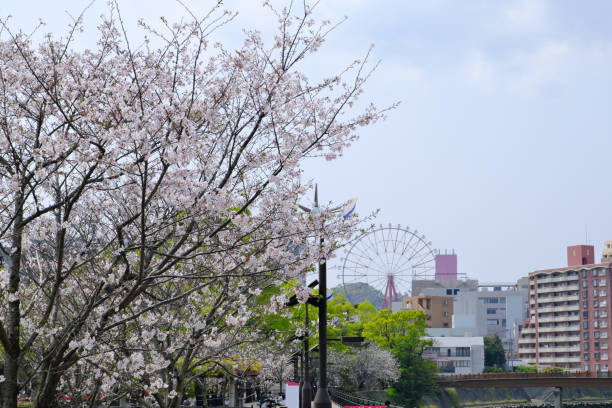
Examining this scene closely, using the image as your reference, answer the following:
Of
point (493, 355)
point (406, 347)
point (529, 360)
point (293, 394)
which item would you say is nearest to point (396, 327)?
point (406, 347)

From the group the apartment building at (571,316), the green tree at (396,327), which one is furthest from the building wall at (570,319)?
the green tree at (396,327)

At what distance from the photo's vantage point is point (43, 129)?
30.6ft

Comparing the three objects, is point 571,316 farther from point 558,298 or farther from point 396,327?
point 396,327

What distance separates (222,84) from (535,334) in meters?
126

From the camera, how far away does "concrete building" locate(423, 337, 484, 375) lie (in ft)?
353

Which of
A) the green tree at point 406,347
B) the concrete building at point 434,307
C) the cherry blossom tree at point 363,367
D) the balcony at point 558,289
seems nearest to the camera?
the cherry blossom tree at point 363,367

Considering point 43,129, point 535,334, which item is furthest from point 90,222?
point 535,334

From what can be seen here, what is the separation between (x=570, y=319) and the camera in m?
120

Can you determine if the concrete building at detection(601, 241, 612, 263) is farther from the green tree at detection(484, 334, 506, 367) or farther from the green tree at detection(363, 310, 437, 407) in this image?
the green tree at detection(363, 310, 437, 407)

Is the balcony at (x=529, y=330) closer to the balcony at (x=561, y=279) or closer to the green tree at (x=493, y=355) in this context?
the balcony at (x=561, y=279)

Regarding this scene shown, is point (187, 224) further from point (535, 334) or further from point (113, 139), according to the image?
point (535, 334)

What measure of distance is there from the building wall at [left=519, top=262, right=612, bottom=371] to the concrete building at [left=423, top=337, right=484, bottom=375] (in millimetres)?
18816

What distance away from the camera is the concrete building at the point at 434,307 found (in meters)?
131

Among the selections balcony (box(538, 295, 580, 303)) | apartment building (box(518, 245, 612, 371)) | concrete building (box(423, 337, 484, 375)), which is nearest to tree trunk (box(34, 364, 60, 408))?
concrete building (box(423, 337, 484, 375))
